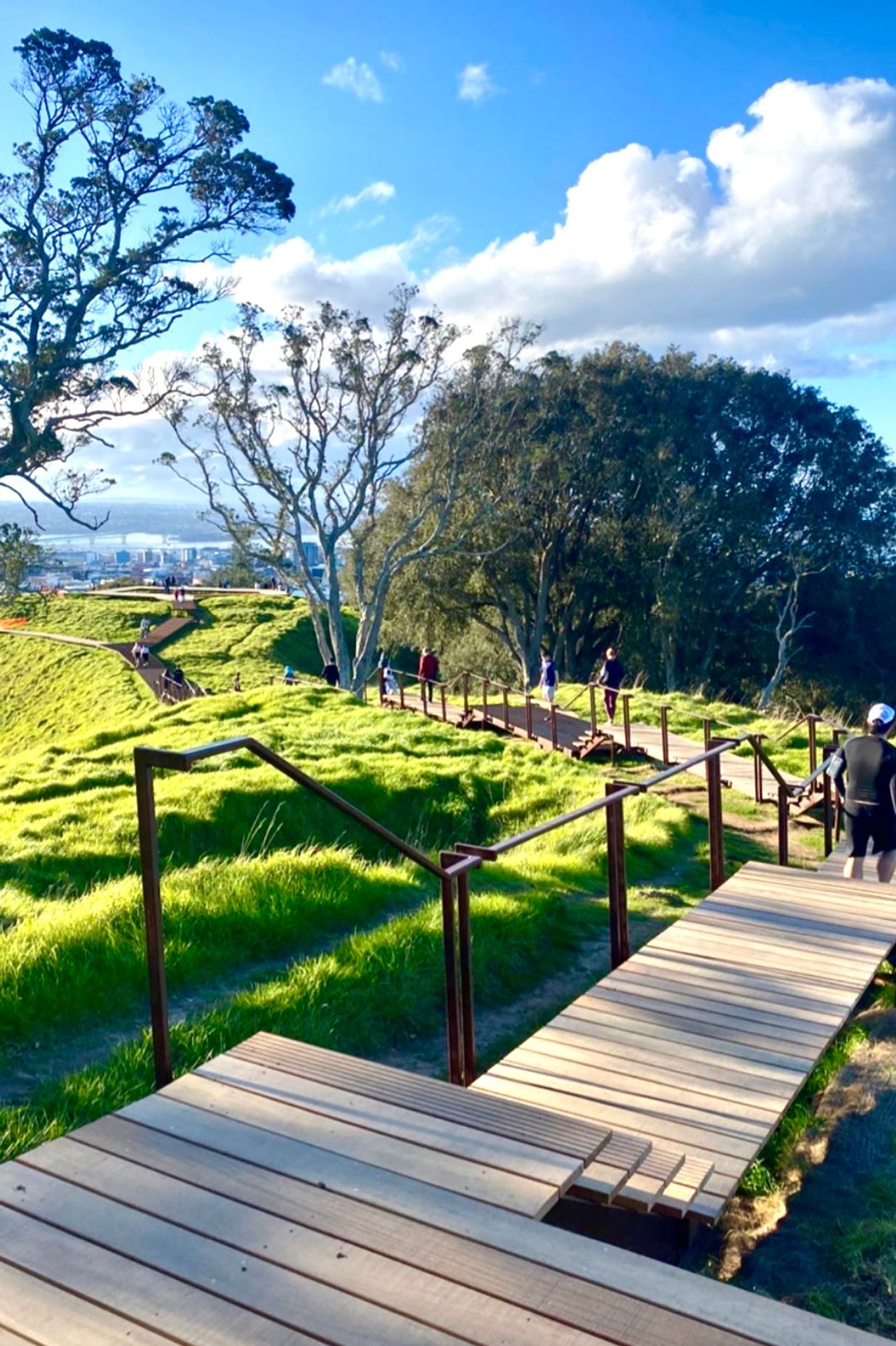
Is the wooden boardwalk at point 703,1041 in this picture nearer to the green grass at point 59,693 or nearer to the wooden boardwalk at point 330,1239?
the wooden boardwalk at point 330,1239

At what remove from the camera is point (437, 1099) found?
3301 millimetres

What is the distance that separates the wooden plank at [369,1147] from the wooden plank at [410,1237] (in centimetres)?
8

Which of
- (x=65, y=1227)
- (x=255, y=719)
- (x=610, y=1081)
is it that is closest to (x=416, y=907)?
(x=610, y=1081)

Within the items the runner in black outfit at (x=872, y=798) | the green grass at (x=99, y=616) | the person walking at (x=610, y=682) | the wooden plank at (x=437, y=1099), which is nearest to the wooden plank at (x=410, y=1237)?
the wooden plank at (x=437, y=1099)

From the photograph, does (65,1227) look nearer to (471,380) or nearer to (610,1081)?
(610,1081)

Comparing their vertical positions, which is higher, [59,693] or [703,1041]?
[703,1041]

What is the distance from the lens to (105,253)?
1492cm

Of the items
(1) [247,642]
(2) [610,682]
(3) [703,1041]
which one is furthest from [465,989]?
(1) [247,642]

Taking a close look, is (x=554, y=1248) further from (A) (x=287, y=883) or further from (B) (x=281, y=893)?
(A) (x=287, y=883)

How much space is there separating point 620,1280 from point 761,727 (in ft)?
52.1

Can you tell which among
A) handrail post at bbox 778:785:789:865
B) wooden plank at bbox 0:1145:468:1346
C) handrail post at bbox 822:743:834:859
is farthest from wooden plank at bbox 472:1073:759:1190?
handrail post at bbox 822:743:834:859

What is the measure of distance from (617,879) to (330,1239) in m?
3.23

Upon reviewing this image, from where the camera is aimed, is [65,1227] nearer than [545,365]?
Yes

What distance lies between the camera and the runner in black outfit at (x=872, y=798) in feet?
25.1
